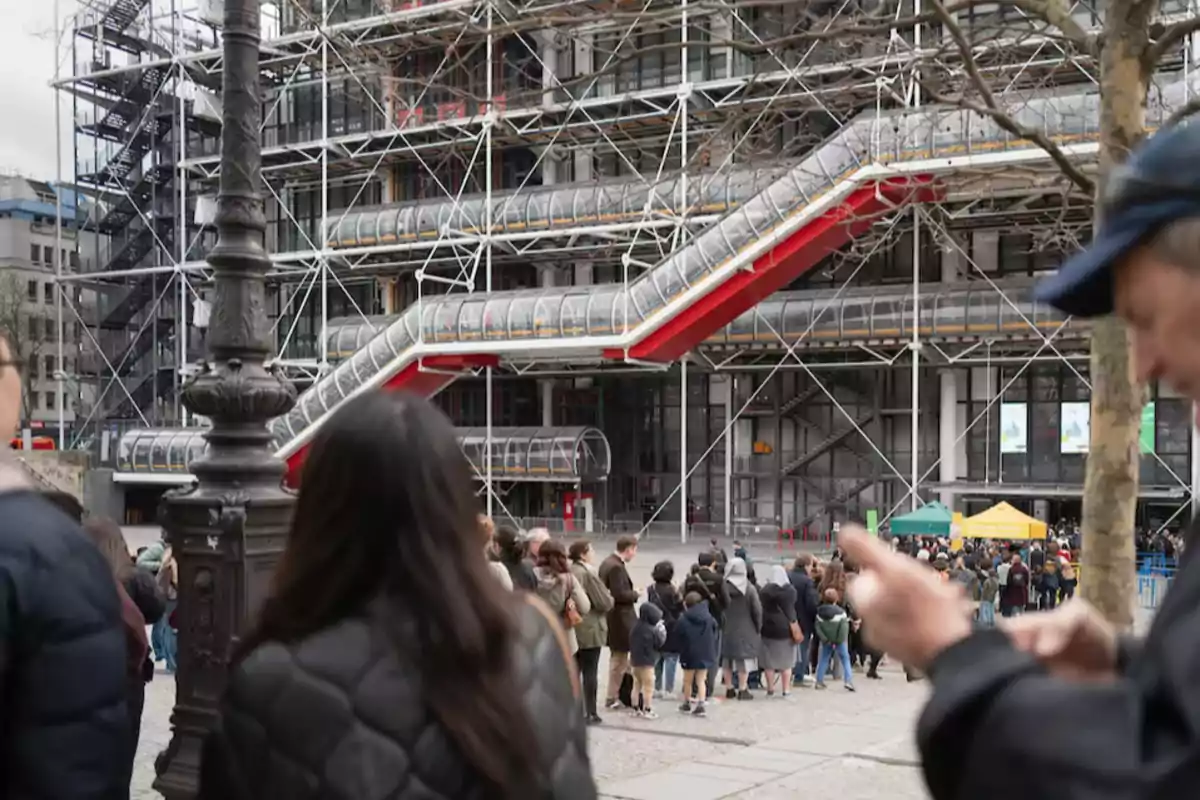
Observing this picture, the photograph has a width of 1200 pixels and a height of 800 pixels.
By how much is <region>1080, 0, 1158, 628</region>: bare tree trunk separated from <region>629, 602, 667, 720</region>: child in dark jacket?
5.83 metres

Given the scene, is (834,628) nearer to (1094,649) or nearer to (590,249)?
(1094,649)

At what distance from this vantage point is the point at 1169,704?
3.84ft

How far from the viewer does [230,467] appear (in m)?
6.13

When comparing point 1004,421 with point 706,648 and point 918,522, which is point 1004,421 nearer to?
point 918,522

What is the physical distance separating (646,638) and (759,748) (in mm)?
2000

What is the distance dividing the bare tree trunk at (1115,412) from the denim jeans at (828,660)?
25.1 feet

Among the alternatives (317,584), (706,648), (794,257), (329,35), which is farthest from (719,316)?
(317,584)

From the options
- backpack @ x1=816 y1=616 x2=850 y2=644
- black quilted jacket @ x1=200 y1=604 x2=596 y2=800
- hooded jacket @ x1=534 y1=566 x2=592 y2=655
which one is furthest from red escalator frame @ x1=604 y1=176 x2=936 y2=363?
black quilted jacket @ x1=200 y1=604 x2=596 y2=800

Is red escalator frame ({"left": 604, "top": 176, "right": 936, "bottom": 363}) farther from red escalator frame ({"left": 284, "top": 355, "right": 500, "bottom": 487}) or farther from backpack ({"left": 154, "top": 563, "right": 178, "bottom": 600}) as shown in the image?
backpack ({"left": 154, "top": 563, "right": 178, "bottom": 600})

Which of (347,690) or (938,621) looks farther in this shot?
(347,690)

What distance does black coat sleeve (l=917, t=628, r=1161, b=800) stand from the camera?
Result: 115cm

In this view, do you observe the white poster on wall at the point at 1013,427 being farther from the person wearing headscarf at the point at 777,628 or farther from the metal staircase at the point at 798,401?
the person wearing headscarf at the point at 777,628

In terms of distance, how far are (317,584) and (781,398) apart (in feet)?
106

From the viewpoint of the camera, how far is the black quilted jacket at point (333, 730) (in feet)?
6.06
